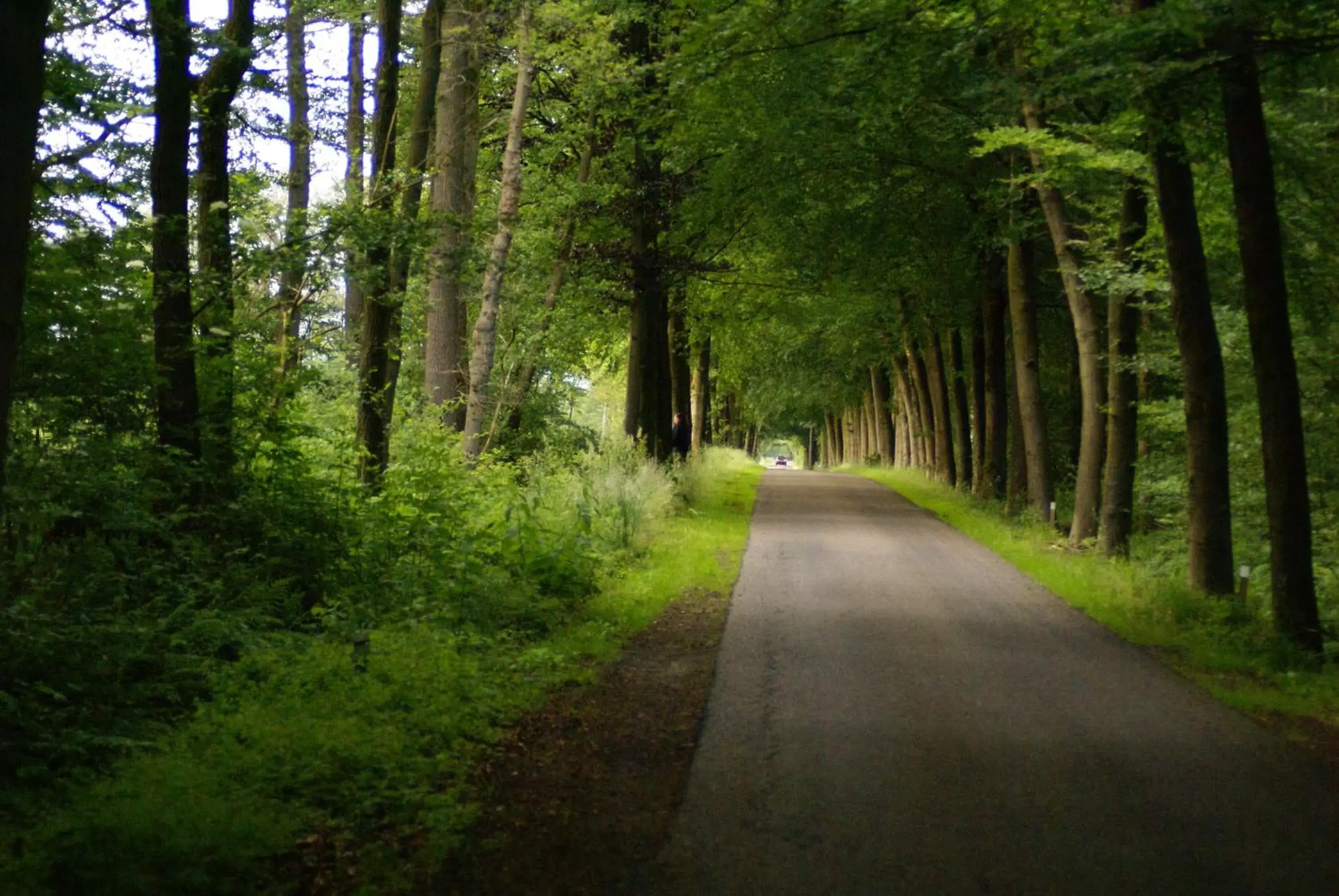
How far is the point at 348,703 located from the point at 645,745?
186 cm

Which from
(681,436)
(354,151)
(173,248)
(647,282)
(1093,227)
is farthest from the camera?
(681,436)

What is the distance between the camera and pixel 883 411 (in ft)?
189

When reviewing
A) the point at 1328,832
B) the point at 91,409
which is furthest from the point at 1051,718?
the point at 91,409

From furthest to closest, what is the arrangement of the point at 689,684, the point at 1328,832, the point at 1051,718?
the point at 689,684 < the point at 1051,718 < the point at 1328,832

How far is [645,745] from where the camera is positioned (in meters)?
7.78

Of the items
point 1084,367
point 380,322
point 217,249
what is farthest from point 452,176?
point 1084,367

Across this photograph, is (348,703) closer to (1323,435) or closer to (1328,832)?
(1328,832)

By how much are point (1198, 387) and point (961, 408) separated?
77.3 ft

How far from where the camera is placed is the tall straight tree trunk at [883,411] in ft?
182

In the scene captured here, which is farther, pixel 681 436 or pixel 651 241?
pixel 681 436

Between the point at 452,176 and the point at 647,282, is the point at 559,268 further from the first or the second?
the point at 452,176

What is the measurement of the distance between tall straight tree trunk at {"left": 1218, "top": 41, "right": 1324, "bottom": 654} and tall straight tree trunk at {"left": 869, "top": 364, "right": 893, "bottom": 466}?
42401 mm

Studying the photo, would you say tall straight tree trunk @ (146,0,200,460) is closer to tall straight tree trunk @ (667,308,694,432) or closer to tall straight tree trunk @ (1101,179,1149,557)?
tall straight tree trunk @ (1101,179,1149,557)

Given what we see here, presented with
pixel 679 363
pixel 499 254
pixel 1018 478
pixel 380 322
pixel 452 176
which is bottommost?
pixel 1018 478
